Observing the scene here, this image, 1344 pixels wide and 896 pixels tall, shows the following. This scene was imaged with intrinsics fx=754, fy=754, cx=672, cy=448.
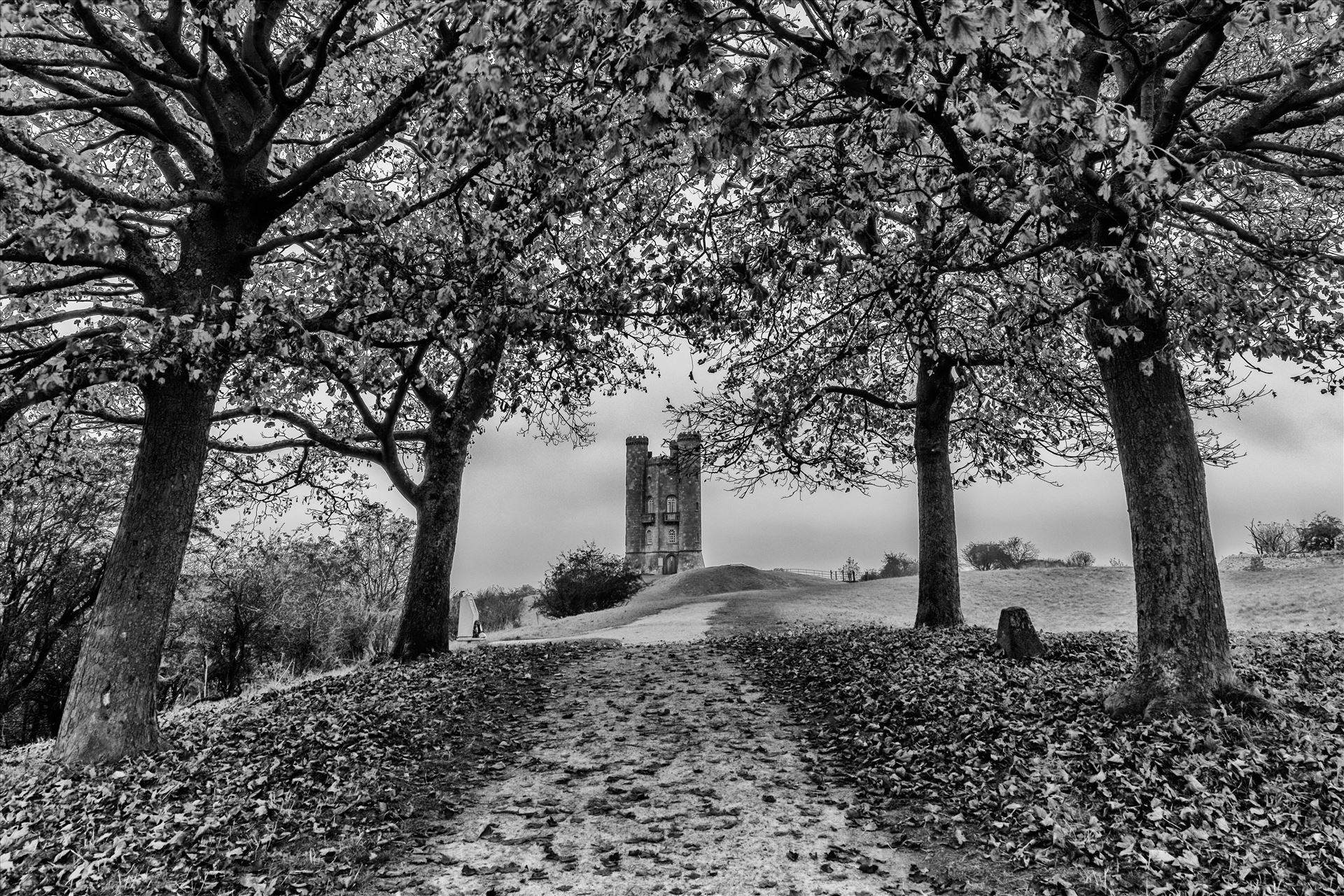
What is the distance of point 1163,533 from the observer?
7473 millimetres

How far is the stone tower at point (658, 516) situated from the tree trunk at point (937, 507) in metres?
38.3

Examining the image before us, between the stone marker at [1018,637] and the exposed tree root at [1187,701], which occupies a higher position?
the stone marker at [1018,637]

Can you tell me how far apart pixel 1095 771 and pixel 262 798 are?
6.92 m

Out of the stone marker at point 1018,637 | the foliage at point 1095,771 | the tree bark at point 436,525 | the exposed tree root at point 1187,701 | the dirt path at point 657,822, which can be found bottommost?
the dirt path at point 657,822

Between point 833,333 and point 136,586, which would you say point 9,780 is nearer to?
point 136,586

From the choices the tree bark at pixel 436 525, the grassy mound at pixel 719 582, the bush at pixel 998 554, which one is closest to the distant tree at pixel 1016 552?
the bush at pixel 998 554

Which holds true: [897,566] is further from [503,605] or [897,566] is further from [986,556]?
[503,605]

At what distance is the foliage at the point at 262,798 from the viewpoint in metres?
5.29

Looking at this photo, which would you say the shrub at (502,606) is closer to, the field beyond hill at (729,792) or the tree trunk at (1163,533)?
the field beyond hill at (729,792)

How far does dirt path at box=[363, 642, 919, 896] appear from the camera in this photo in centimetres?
525

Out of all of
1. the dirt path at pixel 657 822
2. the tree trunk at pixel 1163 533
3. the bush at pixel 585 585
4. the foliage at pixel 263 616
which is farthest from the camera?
the bush at pixel 585 585

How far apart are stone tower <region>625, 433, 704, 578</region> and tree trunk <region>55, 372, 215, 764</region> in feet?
149

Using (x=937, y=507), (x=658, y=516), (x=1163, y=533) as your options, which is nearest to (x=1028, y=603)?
(x=937, y=507)

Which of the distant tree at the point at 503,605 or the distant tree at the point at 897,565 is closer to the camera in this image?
the distant tree at the point at 503,605
